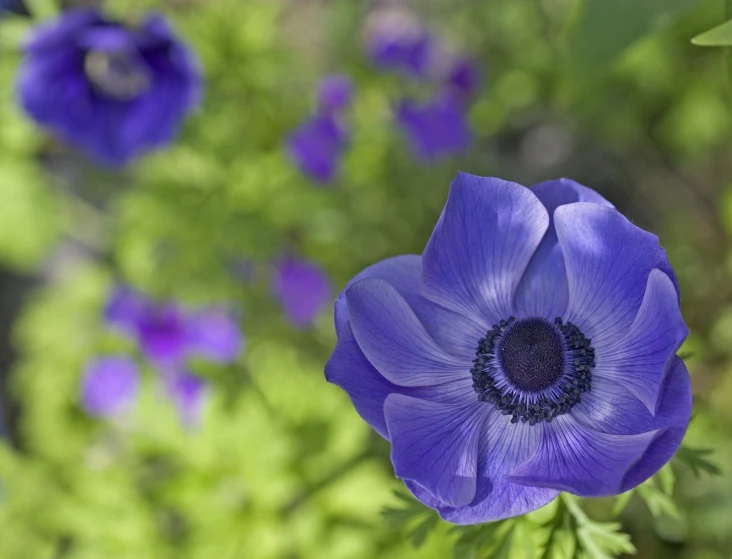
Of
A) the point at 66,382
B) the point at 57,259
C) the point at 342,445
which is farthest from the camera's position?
the point at 57,259

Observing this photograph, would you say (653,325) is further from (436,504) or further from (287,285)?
(287,285)

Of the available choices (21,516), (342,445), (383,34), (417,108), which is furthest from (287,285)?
(21,516)

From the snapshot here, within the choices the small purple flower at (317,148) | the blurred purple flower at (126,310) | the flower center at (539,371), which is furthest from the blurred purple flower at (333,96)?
the flower center at (539,371)

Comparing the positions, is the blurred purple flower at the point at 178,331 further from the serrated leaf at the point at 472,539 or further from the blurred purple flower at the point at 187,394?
the serrated leaf at the point at 472,539

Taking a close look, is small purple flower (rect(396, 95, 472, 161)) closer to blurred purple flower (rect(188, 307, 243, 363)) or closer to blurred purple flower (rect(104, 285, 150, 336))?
blurred purple flower (rect(188, 307, 243, 363))

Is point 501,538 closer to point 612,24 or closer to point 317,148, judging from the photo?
point 612,24

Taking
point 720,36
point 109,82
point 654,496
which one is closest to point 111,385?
point 109,82
